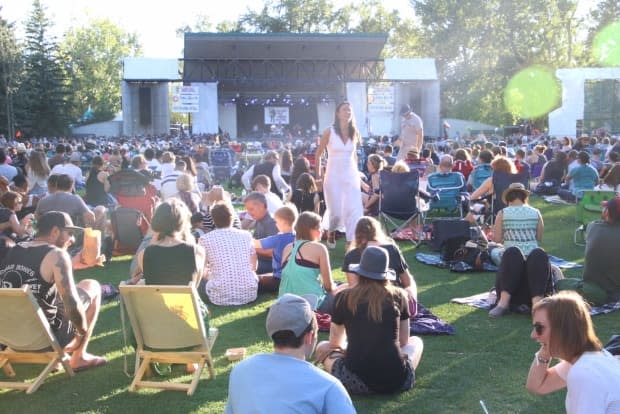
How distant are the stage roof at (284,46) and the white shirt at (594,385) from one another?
2987cm

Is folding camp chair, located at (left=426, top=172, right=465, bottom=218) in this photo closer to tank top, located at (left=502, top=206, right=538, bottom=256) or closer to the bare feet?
tank top, located at (left=502, top=206, right=538, bottom=256)

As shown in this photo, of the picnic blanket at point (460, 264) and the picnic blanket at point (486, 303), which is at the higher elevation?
the picnic blanket at point (460, 264)

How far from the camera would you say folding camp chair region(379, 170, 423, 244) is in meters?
8.95

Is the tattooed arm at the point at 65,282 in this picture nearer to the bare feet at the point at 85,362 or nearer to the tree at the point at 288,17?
the bare feet at the point at 85,362

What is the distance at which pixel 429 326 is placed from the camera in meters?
5.34

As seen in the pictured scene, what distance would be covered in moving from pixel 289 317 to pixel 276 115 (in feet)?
128

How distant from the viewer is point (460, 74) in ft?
178

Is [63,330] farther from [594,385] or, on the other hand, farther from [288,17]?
[288,17]

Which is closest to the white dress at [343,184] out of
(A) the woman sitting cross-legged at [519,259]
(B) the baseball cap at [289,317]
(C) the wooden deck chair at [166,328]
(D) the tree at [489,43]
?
(A) the woman sitting cross-legged at [519,259]

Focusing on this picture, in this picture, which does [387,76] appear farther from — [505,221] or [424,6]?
[505,221]

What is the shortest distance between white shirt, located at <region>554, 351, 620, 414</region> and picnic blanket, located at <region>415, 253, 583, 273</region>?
5.09 meters

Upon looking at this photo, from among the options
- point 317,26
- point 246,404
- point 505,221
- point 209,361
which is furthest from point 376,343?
point 317,26

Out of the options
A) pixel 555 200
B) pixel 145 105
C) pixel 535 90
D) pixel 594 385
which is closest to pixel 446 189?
pixel 555 200

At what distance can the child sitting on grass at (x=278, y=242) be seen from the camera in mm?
6125
